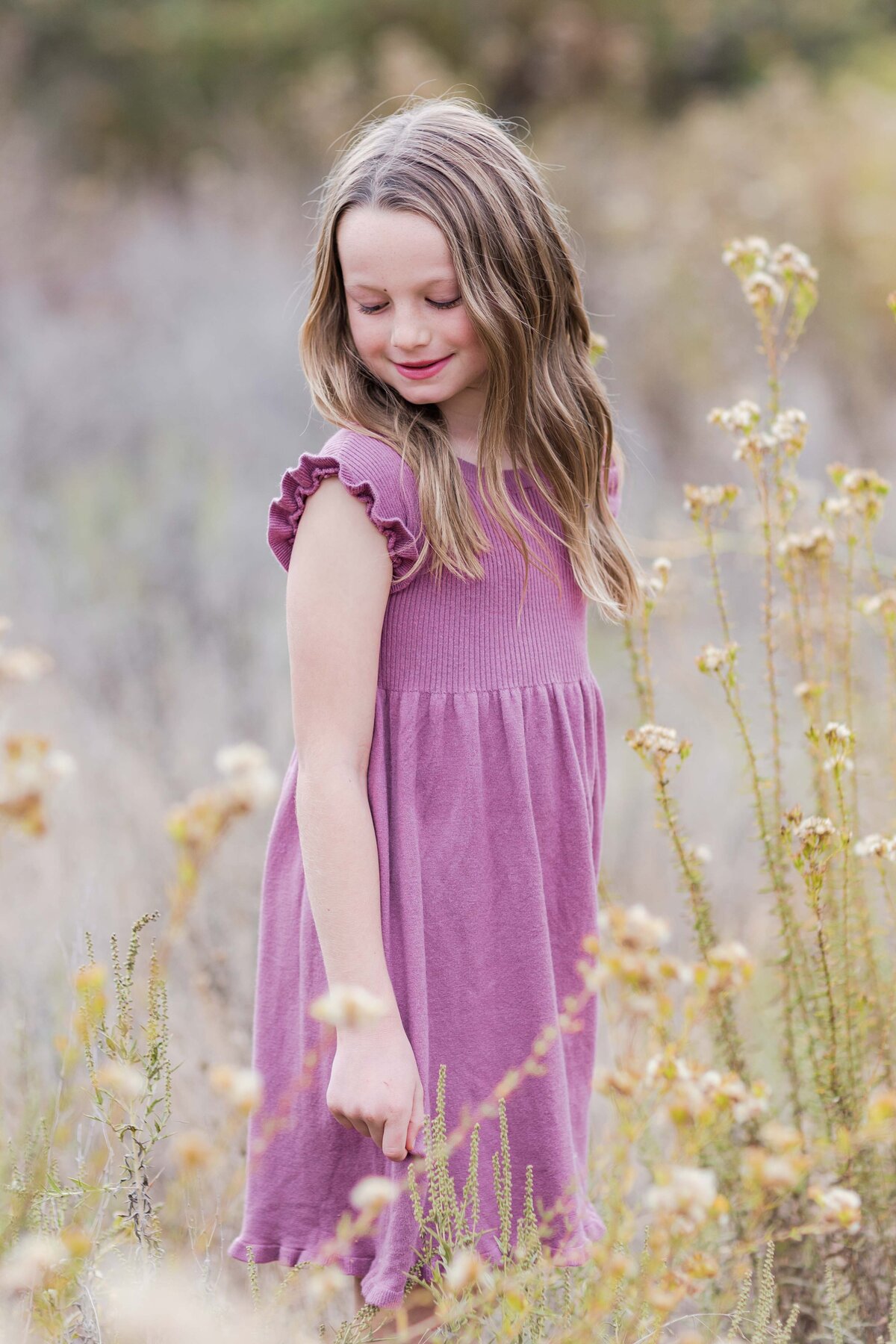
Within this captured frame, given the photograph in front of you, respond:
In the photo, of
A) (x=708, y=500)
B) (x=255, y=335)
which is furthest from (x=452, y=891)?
(x=255, y=335)

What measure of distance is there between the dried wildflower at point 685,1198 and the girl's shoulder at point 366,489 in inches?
26.7

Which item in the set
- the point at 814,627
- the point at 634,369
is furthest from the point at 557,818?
the point at 634,369

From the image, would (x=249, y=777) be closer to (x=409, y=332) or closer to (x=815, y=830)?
(x=815, y=830)

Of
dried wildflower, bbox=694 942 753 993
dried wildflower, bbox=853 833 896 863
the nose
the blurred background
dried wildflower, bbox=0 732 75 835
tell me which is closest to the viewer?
dried wildflower, bbox=0 732 75 835

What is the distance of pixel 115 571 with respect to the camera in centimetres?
394

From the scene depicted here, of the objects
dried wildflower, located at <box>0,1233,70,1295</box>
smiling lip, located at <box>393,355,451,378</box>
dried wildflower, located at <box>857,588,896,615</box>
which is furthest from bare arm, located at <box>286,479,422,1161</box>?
dried wildflower, located at <box>857,588,896,615</box>

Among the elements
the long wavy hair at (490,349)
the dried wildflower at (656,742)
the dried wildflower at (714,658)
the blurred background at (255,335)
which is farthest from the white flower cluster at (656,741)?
the blurred background at (255,335)

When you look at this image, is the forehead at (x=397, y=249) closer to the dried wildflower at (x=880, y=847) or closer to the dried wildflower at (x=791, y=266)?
the dried wildflower at (x=791, y=266)

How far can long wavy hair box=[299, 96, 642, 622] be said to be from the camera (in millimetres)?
1258

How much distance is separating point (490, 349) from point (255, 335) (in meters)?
4.31

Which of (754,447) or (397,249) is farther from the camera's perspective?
(754,447)

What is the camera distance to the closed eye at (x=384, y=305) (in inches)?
49.8

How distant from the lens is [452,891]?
126 centimetres

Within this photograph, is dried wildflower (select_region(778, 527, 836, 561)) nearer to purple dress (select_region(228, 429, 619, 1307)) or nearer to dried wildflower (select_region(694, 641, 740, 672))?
dried wildflower (select_region(694, 641, 740, 672))
